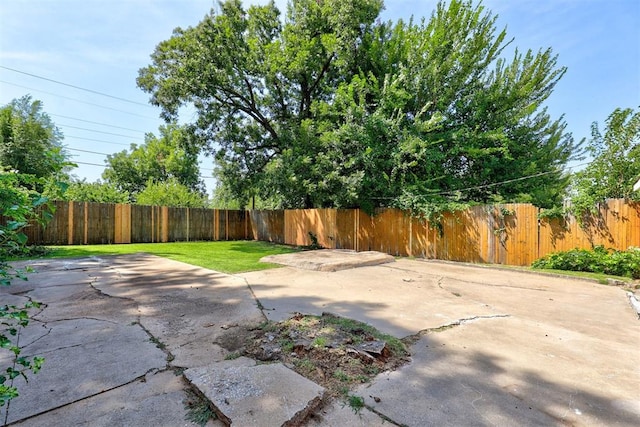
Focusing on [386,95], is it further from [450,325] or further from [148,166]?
[148,166]

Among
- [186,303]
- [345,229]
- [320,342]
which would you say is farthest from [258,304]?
[345,229]

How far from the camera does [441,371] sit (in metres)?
2.25

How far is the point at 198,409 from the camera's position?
5.69ft

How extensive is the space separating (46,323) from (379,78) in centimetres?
1181

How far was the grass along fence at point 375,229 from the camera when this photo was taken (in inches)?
282

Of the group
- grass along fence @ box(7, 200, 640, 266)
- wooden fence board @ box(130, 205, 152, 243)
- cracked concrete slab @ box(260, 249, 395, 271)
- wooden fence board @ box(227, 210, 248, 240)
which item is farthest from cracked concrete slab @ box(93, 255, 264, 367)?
wooden fence board @ box(227, 210, 248, 240)

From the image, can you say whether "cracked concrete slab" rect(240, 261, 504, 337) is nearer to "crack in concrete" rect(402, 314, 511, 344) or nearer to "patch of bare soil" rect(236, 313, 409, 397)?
"crack in concrete" rect(402, 314, 511, 344)

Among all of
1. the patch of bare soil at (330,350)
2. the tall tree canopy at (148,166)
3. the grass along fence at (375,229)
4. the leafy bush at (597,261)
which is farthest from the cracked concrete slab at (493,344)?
the tall tree canopy at (148,166)

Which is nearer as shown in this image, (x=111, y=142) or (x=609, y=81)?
(x=609, y=81)

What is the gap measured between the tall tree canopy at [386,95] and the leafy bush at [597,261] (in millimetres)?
3243

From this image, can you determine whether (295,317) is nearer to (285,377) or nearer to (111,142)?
(285,377)

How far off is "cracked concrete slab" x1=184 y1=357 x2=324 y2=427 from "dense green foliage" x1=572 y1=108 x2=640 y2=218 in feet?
27.1

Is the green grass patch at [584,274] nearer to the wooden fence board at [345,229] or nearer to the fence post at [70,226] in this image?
the wooden fence board at [345,229]

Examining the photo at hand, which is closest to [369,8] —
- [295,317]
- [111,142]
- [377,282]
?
[377,282]
